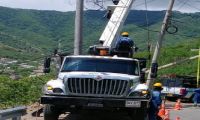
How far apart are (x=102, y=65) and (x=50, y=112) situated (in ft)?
6.74

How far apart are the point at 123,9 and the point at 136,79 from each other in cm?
934

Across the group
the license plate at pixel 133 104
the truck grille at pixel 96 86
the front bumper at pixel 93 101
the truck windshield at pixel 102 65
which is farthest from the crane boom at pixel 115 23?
the license plate at pixel 133 104

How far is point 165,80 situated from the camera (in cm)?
3962

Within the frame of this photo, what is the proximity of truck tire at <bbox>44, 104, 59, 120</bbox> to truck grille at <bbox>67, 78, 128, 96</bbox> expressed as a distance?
867 millimetres

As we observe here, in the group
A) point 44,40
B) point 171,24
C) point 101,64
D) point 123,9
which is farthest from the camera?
point 44,40

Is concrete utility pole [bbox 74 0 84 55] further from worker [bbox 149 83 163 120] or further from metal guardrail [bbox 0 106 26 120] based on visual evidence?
metal guardrail [bbox 0 106 26 120]

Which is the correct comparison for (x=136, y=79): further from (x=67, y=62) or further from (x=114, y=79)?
(x=67, y=62)

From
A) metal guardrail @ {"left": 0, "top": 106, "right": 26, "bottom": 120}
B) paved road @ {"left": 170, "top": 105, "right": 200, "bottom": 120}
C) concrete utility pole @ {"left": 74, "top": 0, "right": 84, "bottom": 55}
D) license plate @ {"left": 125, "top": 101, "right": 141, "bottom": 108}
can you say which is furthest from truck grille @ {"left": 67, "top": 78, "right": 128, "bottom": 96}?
paved road @ {"left": 170, "top": 105, "right": 200, "bottom": 120}

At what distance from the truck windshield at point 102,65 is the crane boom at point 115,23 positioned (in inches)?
217

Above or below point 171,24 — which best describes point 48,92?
below

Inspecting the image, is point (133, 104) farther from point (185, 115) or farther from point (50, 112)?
point (185, 115)

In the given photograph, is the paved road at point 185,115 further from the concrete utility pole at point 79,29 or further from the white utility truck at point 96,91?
the white utility truck at point 96,91

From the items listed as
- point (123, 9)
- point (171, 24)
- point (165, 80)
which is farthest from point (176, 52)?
point (123, 9)

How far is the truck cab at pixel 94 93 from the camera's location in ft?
46.4
